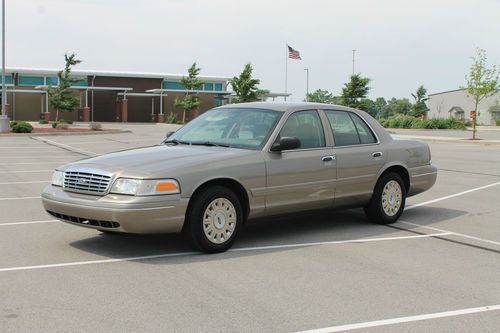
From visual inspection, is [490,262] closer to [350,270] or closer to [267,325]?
[350,270]

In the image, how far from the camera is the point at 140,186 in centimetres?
598

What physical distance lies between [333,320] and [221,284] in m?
1.24

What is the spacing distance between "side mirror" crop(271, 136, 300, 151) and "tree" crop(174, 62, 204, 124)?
188 feet

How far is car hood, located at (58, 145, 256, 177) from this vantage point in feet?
20.0

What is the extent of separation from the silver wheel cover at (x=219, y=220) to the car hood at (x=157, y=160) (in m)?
0.48

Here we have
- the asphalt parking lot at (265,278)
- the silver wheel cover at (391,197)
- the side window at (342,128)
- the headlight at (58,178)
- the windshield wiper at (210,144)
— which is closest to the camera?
the asphalt parking lot at (265,278)

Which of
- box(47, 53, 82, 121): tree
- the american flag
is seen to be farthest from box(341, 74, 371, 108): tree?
→ box(47, 53, 82, 121): tree

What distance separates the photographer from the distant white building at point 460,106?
9062 centimetres

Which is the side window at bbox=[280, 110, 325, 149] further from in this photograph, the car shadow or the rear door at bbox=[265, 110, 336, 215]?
the car shadow

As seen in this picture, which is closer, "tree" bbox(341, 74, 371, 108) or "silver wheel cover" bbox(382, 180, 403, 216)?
"silver wheel cover" bbox(382, 180, 403, 216)

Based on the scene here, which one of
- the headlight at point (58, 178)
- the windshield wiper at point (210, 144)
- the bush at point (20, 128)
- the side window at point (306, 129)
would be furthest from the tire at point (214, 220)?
the bush at point (20, 128)

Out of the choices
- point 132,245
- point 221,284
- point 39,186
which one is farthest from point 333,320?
point 39,186

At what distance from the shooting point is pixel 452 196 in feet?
37.4

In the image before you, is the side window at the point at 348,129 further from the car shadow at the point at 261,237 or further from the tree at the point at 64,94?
the tree at the point at 64,94
